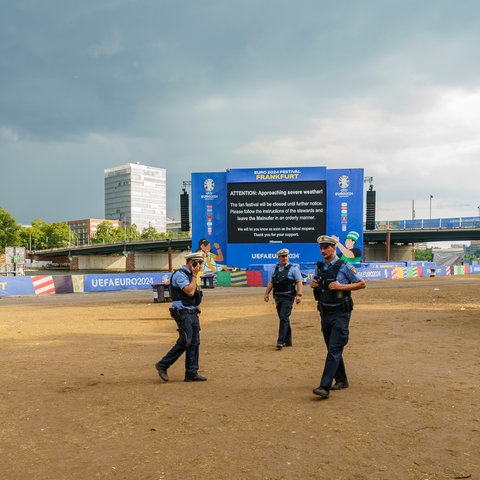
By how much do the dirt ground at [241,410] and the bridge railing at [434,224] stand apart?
61377 millimetres

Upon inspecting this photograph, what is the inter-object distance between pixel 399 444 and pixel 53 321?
13286 millimetres

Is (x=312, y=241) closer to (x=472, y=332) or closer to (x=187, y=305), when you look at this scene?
(x=472, y=332)

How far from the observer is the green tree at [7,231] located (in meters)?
85.1

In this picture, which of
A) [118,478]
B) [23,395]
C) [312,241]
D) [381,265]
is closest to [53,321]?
[23,395]

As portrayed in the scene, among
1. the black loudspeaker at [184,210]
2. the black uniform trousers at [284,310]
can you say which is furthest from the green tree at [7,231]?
the black uniform trousers at [284,310]

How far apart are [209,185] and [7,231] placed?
6850 cm

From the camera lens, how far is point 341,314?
6047mm

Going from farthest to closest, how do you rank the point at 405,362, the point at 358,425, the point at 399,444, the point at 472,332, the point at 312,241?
1. the point at 312,241
2. the point at 472,332
3. the point at 405,362
4. the point at 358,425
5. the point at 399,444

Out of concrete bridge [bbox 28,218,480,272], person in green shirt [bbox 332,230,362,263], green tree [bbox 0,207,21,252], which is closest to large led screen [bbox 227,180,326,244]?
person in green shirt [bbox 332,230,362,263]

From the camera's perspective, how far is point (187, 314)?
269 inches

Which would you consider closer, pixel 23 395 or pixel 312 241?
pixel 23 395

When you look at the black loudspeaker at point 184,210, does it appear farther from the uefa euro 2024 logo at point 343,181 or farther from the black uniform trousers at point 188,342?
the black uniform trousers at point 188,342

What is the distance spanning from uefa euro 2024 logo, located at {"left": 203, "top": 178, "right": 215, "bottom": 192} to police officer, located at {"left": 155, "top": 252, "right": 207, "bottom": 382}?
26829 millimetres

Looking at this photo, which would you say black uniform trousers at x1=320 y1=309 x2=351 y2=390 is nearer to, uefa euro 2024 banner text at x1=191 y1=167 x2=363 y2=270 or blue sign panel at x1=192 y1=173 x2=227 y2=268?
uefa euro 2024 banner text at x1=191 y1=167 x2=363 y2=270
